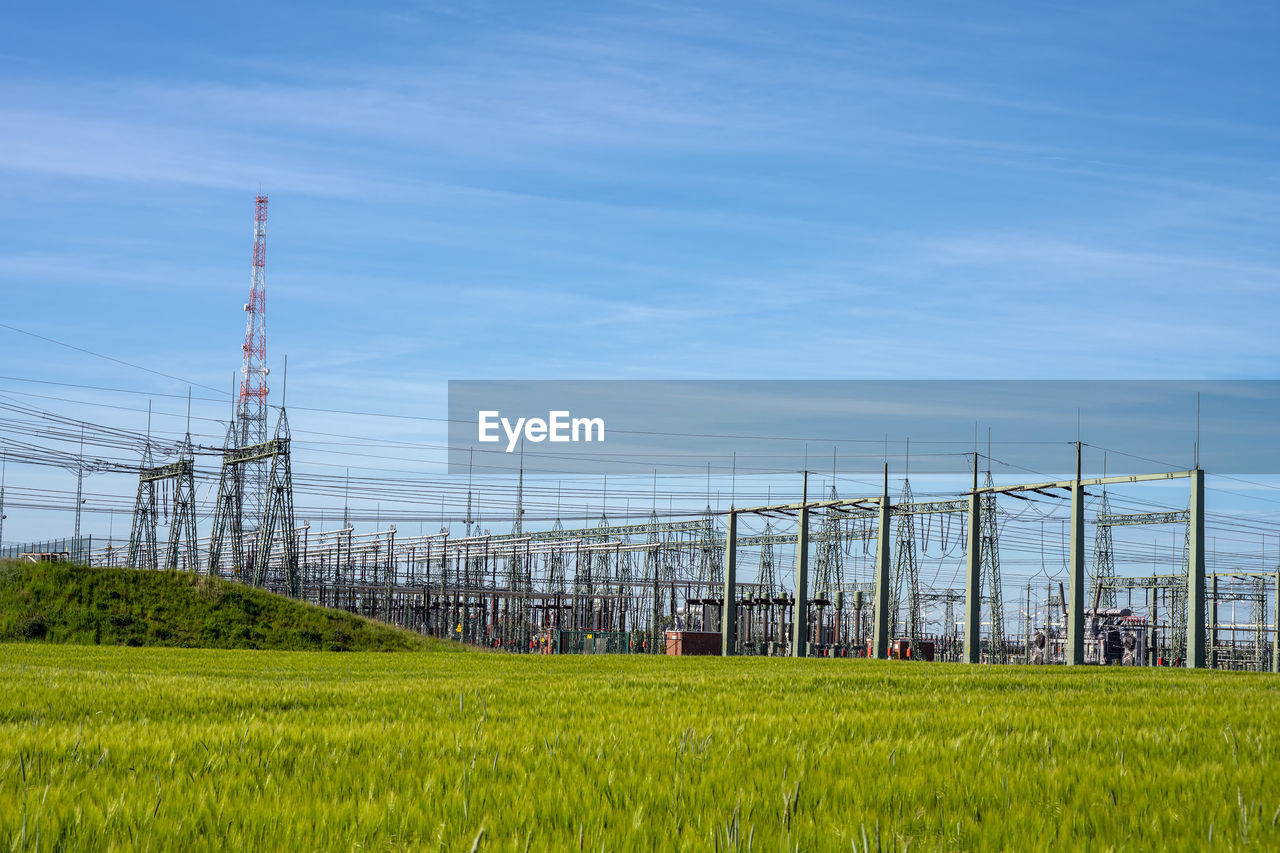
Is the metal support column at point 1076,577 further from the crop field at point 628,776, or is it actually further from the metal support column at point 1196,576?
the crop field at point 628,776

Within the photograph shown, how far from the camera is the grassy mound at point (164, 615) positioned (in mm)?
35125

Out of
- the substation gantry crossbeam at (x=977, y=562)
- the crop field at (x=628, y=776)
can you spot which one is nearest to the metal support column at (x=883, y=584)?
the substation gantry crossbeam at (x=977, y=562)

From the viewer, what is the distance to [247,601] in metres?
39.1

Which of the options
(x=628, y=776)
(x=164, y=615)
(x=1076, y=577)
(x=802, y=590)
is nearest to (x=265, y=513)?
(x=164, y=615)

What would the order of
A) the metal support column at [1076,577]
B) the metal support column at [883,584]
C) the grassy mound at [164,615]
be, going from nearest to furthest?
1. the metal support column at [1076,577]
2. the grassy mound at [164,615]
3. the metal support column at [883,584]

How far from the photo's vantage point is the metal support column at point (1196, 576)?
31047 millimetres

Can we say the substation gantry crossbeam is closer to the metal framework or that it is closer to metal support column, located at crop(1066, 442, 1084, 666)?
metal support column, located at crop(1066, 442, 1084, 666)

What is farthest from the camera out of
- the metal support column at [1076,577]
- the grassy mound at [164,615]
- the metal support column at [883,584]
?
the metal support column at [883,584]

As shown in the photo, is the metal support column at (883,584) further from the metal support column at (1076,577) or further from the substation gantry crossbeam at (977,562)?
the metal support column at (1076,577)

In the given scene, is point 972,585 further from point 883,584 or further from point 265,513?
point 265,513

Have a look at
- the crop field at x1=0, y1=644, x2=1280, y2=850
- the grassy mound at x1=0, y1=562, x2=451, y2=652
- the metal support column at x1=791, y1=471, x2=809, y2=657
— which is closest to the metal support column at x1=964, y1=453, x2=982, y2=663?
the metal support column at x1=791, y1=471, x2=809, y2=657

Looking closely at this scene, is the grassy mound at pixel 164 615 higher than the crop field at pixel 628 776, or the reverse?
the crop field at pixel 628 776

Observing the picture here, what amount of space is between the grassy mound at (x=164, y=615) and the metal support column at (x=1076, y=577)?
22.0 meters

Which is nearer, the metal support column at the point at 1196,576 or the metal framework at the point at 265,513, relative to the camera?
the metal support column at the point at 1196,576
